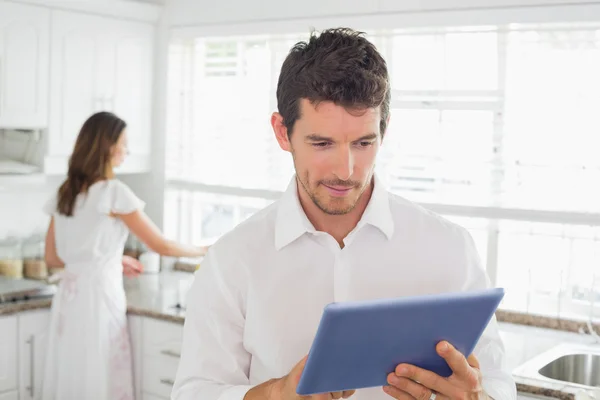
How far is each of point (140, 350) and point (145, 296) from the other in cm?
27

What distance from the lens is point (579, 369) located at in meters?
2.91

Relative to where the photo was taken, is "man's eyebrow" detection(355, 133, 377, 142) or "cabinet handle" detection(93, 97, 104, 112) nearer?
"man's eyebrow" detection(355, 133, 377, 142)

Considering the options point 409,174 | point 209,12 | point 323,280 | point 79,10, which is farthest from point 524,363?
point 79,10

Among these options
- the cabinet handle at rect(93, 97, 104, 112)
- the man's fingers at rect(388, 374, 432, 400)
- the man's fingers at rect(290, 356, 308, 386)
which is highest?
the cabinet handle at rect(93, 97, 104, 112)

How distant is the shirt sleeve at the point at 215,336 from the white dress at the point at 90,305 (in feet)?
6.33

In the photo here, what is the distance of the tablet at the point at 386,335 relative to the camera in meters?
1.26

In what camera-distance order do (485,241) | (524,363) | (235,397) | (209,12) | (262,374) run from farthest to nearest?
(209,12)
(485,241)
(524,363)
(262,374)
(235,397)

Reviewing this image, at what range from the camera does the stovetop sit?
3533 millimetres

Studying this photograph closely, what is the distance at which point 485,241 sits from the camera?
3473 mm

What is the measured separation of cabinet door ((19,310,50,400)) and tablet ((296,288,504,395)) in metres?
2.51

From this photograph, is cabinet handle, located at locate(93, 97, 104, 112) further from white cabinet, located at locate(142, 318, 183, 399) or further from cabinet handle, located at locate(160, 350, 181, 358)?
cabinet handle, located at locate(160, 350, 181, 358)

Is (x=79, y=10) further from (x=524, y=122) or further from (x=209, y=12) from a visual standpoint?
(x=524, y=122)

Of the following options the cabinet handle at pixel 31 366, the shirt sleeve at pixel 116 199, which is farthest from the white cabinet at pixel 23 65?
the cabinet handle at pixel 31 366

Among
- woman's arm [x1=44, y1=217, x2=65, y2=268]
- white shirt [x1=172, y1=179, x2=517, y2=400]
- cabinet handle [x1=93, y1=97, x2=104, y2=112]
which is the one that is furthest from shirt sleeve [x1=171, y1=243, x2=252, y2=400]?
cabinet handle [x1=93, y1=97, x2=104, y2=112]
